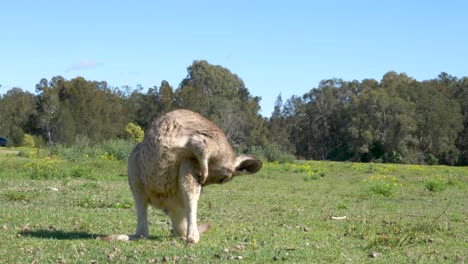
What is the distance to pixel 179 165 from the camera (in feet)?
27.7

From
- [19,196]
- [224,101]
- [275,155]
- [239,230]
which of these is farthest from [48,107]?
[239,230]

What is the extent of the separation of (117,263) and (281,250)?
2.27m

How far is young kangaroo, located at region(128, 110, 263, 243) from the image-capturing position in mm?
8344

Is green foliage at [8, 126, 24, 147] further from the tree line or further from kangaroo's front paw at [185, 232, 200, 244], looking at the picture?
kangaroo's front paw at [185, 232, 200, 244]

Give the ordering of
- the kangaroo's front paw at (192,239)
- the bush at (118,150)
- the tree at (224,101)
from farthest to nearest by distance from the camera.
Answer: the tree at (224,101), the bush at (118,150), the kangaroo's front paw at (192,239)

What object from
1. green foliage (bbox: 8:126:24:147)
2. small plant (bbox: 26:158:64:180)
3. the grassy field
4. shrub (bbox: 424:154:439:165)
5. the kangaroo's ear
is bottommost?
the grassy field

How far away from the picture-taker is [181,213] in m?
8.88

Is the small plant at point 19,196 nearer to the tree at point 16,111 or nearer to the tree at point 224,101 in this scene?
the tree at point 224,101

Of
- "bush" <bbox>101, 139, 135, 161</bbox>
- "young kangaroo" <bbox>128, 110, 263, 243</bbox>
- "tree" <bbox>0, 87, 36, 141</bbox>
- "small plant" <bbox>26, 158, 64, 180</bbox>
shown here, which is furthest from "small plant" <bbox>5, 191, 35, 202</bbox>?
"tree" <bbox>0, 87, 36, 141</bbox>

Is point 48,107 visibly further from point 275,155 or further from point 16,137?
point 275,155

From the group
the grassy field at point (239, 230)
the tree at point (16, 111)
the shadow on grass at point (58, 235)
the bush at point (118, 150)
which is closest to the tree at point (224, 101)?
the tree at point (16, 111)

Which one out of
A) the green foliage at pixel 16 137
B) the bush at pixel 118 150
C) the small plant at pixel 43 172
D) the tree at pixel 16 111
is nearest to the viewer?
the small plant at pixel 43 172

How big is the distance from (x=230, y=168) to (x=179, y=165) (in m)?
0.76

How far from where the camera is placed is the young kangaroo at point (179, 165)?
8.34 metres
